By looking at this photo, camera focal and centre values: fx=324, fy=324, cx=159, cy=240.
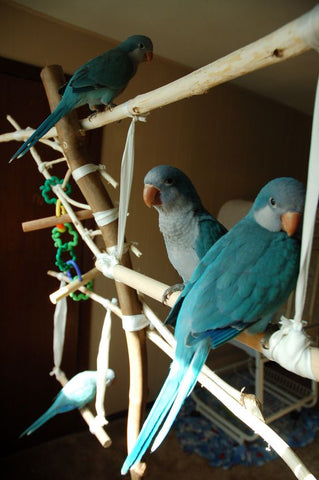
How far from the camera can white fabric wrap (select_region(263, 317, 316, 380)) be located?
1.15ft

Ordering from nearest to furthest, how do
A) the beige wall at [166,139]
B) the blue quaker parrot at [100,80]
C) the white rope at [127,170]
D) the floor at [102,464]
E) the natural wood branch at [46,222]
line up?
the white rope at [127,170]
the blue quaker parrot at [100,80]
the natural wood branch at [46,222]
the beige wall at [166,139]
the floor at [102,464]

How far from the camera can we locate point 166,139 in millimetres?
1771

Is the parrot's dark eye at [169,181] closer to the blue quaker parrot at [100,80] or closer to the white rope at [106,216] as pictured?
the white rope at [106,216]

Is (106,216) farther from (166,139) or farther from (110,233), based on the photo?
(166,139)

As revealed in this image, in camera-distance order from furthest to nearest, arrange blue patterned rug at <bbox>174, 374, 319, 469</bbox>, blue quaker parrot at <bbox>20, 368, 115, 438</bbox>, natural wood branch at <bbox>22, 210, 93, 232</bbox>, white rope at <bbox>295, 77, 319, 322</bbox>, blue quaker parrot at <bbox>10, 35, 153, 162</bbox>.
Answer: blue patterned rug at <bbox>174, 374, 319, 469</bbox>
blue quaker parrot at <bbox>20, 368, 115, 438</bbox>
natural wood branch at <bbox>22, 210, 93, 232</bbox>
blue quaker parrot at <bbox>10, 35, 153, 162</bbox>
white rope at <bbox>295, 77, 319, 322</bbox>

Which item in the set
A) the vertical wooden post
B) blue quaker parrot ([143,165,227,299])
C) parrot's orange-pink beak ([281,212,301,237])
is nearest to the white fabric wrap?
parrot's orange-pink beak ([281,212,301,237])

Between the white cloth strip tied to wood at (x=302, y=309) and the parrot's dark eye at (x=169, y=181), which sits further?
the parrot's dark eye at (x=169, y=181)

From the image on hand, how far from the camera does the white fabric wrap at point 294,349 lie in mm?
351

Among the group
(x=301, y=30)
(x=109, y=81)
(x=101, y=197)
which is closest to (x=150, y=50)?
(x=109, y=81)

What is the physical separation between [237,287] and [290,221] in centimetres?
11

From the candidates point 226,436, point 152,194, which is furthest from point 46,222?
point 226,436

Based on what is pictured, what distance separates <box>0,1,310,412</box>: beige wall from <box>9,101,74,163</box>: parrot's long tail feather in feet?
2.77

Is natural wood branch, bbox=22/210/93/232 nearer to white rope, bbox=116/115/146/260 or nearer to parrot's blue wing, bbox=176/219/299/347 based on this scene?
white rope, bbox=116/115/146/260

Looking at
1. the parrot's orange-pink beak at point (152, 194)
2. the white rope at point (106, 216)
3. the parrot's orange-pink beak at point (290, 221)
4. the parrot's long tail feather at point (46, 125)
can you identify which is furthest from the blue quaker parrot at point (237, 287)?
the parrot's long tail feather at point (46, 125)
